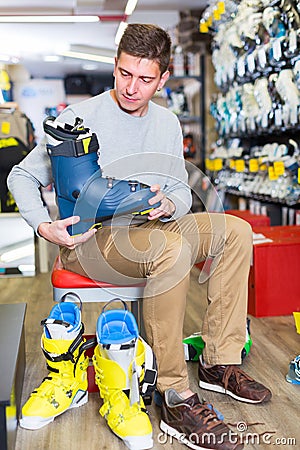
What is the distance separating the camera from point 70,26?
788 centimetres

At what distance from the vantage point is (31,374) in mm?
2178

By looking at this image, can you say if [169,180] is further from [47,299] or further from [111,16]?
[111,16]

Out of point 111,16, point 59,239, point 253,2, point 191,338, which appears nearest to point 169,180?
point 59,239

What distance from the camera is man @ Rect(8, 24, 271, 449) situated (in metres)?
1.76

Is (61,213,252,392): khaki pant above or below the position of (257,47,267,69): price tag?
below

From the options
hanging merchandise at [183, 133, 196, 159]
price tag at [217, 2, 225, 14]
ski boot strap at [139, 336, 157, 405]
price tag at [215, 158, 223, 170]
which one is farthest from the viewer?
hanging merchandise at [183, 133, 196, 159]

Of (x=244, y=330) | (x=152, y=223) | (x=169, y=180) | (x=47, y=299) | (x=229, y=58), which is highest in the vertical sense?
(x=229, y=58)

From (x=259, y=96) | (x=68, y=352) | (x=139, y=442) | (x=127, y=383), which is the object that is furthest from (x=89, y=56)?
(x=139, y=442)

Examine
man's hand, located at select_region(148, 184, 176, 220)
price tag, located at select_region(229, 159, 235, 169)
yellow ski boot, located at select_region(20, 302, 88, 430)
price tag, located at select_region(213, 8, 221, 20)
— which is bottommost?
yellow ski boot, located at select_region(20, 302, 88, 430)

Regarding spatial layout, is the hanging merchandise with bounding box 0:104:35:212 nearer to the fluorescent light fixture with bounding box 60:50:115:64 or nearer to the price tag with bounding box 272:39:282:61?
the price tag with bounding box 272:39:282:61

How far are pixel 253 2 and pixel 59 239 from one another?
2573 millimetres

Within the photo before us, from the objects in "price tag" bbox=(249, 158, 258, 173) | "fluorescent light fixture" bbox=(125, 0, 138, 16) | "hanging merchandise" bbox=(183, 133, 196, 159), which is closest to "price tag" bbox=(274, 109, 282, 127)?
"price tag" bbox=(249, 158, 258, 173)

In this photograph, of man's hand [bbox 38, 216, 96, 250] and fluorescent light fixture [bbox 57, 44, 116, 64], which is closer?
man's hand [bbox 38, 216, 96, 250]

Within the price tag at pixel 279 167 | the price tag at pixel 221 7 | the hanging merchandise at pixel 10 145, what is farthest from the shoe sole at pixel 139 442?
the price tag at pixel 221 7
